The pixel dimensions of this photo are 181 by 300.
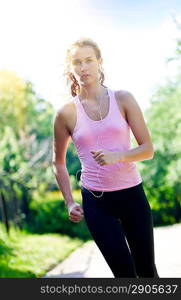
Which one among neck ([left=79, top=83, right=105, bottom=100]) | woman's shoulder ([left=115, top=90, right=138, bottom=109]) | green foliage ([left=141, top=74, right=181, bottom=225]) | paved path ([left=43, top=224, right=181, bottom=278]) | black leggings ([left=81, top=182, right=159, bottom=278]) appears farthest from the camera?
green foliage ([left=141, top=74, right=181, bottom=225])

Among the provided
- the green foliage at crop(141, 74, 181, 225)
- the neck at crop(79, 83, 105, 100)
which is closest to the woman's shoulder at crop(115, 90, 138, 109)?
the neck at crop(79, 83, 105, 100)

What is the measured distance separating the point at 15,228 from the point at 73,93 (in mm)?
9755

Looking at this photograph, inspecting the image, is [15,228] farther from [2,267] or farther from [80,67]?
[80,67]

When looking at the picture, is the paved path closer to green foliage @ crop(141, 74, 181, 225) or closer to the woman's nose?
the woman's nose

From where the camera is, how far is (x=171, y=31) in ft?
38.5

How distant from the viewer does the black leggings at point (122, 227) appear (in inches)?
102

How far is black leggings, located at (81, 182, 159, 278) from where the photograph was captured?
8.47 feet

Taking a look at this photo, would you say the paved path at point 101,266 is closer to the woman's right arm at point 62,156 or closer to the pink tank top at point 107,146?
the woman's right arm at point 62,156

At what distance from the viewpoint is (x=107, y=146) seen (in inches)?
103

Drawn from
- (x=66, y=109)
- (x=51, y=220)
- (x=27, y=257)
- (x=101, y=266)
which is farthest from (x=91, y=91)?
(x=51, y=220)

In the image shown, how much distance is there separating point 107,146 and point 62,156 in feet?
1.22

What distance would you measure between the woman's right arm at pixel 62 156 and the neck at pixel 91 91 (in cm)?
14

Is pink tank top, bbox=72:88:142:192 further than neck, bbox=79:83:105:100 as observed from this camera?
No

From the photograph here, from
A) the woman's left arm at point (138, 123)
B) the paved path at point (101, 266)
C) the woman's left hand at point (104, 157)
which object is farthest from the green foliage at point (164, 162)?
the woman's left hand at point (104, 157)
